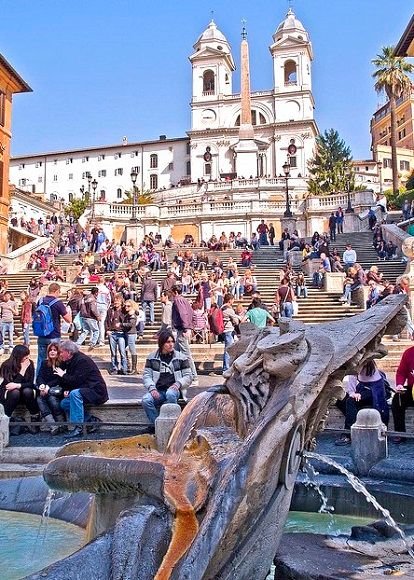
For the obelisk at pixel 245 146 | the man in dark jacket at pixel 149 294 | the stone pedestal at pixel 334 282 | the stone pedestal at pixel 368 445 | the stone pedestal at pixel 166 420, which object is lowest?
the stone pedestal at pixel 368 445

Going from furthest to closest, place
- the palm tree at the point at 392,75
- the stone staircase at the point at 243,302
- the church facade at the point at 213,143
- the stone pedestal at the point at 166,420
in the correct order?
the church facade at the point at 213,143, the palm tree at the point at 392,75, the stone staircase at the point at 243,302, the stone pedestal at the point at 166,420

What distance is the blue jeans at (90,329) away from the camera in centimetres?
1594

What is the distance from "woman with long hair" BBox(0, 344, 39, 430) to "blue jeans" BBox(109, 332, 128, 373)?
202 inches

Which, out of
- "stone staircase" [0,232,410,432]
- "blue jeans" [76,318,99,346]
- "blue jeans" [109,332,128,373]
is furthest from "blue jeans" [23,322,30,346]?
"blue jeans" [109,332,128,373]

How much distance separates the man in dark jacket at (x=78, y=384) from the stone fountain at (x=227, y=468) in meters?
4.00

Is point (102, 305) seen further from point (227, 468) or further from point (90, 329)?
point (227, 468)

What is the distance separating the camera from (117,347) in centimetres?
1414

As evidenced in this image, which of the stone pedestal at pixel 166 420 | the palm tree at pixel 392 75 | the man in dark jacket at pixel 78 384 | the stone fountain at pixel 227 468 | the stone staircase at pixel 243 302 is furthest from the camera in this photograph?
the palm tree at pixel 392 75

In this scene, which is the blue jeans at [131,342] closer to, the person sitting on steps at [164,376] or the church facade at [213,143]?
the person sitting on steps at [164,376]

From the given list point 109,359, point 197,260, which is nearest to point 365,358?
point 109,359

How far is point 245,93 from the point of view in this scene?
2699 inches

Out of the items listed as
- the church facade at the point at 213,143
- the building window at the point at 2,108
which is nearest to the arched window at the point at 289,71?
the church facade at the point at 213,143

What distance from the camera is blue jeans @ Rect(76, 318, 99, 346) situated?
1594cm

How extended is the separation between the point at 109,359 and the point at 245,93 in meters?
57.7
